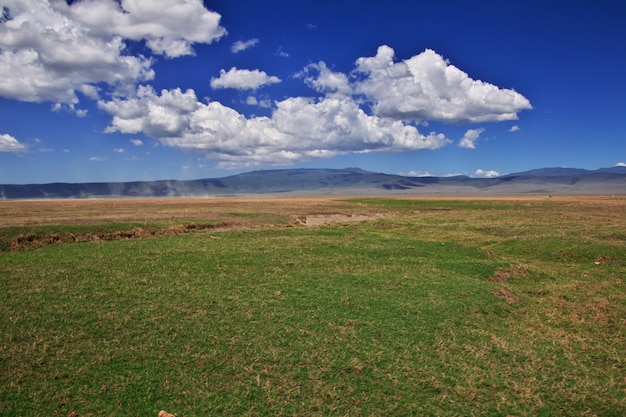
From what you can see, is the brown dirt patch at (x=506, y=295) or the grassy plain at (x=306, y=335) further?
the brown dirt patch at (x=506, y=295)

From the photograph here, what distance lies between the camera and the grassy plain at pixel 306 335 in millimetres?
→ 8078

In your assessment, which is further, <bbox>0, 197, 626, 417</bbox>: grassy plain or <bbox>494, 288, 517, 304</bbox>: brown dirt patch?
<bbox>494, 288, 517, 304</bbox>: brown dirt patch

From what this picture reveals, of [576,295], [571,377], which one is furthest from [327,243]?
[571,377]

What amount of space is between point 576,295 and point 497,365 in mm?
7924

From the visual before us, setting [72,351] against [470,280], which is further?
[470,280]

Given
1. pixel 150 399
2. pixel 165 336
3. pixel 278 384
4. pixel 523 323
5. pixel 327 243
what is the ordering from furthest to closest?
pixel 327 243
pixel 523 323
pixel 165 336
pixel 278 384
pixel 150 399

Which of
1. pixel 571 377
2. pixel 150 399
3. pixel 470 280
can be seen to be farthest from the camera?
pixel 470 280

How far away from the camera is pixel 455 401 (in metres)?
8.16

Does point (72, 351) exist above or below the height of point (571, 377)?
above

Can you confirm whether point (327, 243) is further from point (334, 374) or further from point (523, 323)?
point (334, 374)

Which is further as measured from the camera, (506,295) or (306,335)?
(506,295)

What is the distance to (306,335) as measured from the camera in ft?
35.7

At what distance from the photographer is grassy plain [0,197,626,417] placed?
26.5ft

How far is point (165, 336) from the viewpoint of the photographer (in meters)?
10.5
